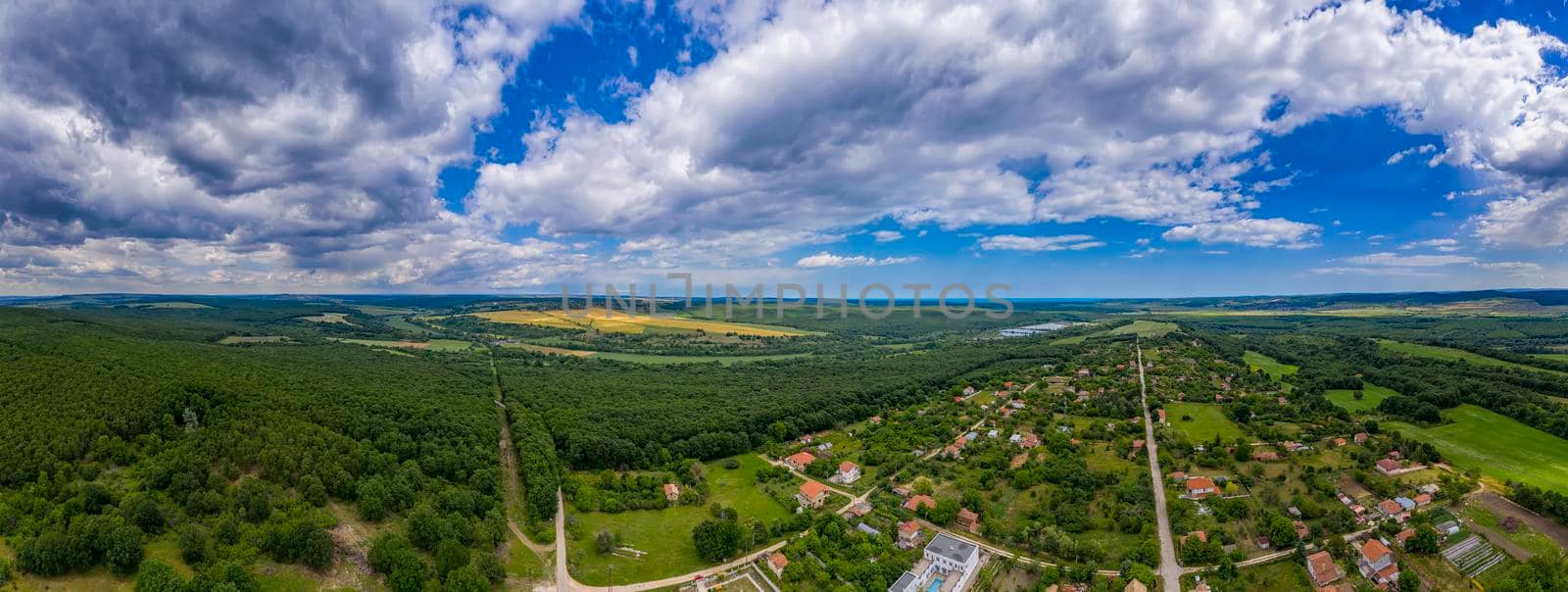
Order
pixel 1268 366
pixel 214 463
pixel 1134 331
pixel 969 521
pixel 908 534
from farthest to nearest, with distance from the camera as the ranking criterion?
pixel 1134 331 < pixel 1268 366 < pixel 969 521 < pixel 908 534 < pixel 214 463

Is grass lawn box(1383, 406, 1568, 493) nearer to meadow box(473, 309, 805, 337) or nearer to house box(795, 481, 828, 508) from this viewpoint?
house box(795, 481, 828, 508)

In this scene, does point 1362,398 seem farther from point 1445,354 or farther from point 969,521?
point 969,521

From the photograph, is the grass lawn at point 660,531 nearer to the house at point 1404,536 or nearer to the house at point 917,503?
the house at point 917,503

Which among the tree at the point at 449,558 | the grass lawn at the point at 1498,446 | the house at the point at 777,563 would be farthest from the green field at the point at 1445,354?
the tree at the point at 449,558

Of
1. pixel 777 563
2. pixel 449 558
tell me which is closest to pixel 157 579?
pixel 449 558

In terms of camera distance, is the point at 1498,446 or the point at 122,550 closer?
the point at 122,550

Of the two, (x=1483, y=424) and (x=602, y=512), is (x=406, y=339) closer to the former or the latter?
(x=602, y=512)

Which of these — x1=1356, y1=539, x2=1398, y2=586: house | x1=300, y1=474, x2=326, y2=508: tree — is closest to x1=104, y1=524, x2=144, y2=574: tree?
x1=300, y1=474, x2=326, y2=508: tree

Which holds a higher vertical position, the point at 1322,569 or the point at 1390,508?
the point at 1390,508
